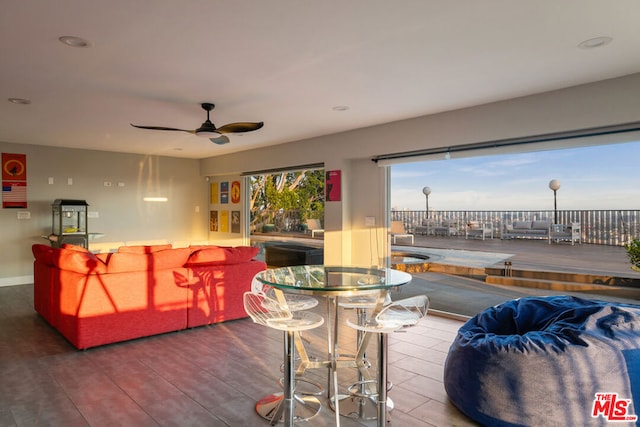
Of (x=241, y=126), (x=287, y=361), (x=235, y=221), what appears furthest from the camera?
(x=235, y=221)

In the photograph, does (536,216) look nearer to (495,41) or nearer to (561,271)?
(561,271)

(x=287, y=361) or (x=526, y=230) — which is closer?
(x=287, y=361)

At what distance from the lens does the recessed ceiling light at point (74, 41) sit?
2895 mm

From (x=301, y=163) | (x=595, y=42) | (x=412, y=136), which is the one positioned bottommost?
(x=301, y=163)

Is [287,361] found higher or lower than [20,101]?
lower

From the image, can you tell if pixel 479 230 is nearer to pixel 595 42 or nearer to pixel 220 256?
pixel 595 42

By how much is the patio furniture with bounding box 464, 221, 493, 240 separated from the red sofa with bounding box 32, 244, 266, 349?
269cm

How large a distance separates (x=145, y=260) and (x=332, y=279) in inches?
90.3

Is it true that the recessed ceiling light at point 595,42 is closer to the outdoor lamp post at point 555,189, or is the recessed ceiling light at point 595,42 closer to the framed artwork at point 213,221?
the outdoor lamp post at point 555,189

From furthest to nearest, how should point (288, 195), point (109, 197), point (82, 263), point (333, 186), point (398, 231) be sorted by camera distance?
point (109, 197) < point (288, 195) < point (333, 186) < point (398, 231) < point (82, 263)

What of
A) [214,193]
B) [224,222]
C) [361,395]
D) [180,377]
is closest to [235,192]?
[224,222]

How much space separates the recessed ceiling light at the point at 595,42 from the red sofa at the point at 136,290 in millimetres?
3845

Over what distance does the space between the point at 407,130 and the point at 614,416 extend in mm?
3813

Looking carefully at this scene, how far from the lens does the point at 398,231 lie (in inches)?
226
